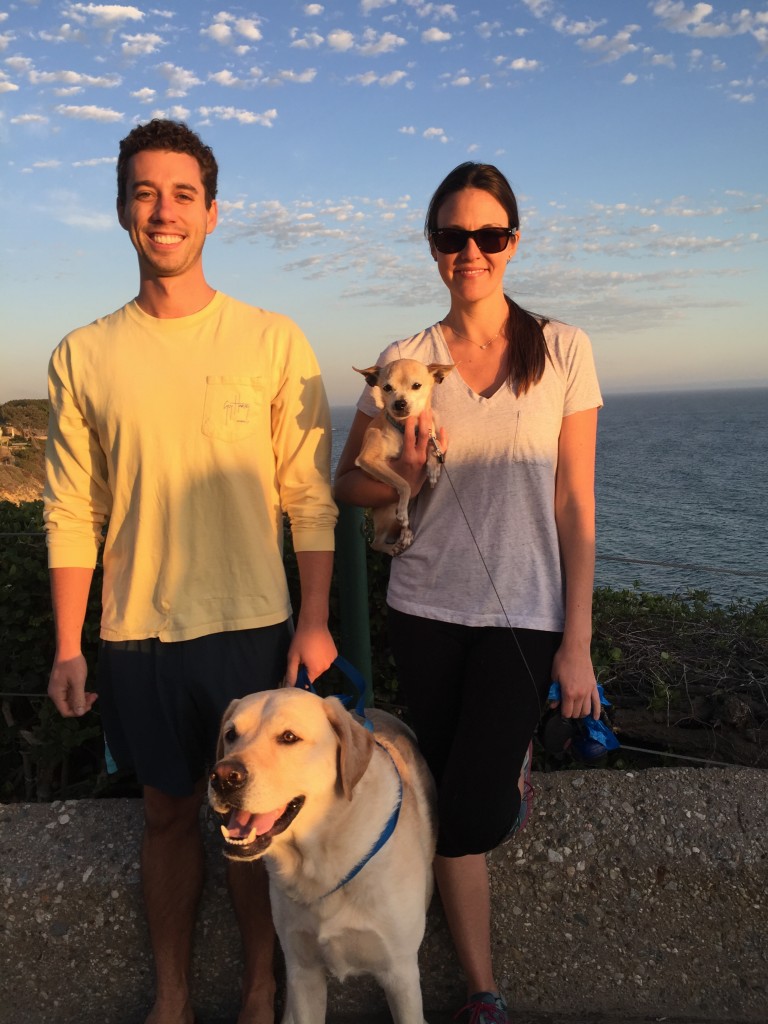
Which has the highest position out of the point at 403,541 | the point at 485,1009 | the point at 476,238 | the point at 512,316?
the point at 476,238

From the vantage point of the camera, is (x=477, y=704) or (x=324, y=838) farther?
(x=477, y=704)

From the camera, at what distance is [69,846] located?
3227 millimetres

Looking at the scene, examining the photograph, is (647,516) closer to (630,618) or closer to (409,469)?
(630,618)

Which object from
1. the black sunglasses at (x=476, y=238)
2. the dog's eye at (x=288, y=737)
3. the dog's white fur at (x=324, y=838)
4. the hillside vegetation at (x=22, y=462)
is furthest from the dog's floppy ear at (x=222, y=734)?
the hillside vegetation at (x=22, y=462)

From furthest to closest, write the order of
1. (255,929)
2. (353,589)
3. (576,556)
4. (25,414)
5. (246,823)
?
(25,414) → (353,589) → (255,929) → (576,556) → (246,823)

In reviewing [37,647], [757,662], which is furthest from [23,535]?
[757,662]

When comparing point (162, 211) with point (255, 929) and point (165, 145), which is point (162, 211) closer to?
point (165, 145)

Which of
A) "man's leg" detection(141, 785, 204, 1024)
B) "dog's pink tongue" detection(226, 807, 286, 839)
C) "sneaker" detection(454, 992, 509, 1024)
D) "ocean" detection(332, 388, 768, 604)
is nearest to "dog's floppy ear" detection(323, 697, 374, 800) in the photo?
"dog's pink tongue" detection(226, 807, 286, 839)

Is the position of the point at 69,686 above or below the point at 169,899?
above

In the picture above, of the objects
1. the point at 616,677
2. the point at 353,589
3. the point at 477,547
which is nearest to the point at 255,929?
the point at 353,589

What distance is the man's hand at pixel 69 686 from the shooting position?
2.75 meters

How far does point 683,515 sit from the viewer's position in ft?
54.5

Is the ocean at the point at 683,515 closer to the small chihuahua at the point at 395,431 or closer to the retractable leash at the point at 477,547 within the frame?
the small chihuahua at the point at 395,431

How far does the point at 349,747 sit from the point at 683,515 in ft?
51.6
